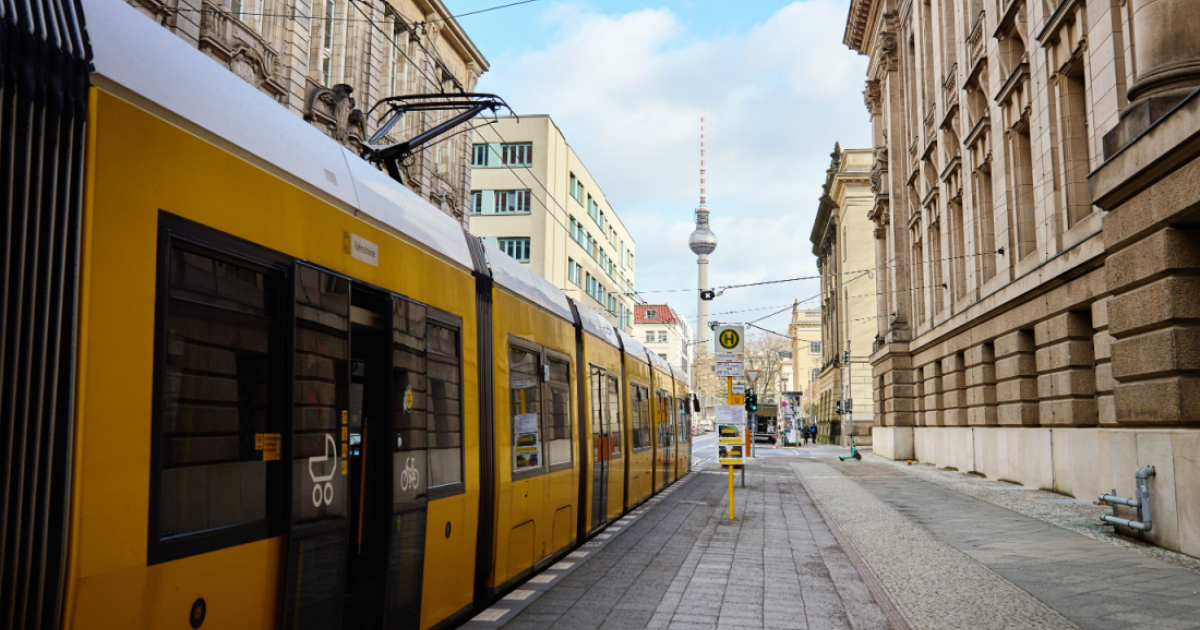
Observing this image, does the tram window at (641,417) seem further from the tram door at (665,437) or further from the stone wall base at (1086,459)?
the stone wall base at (1086,459)

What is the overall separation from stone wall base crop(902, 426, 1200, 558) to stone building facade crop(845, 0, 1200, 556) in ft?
0.14

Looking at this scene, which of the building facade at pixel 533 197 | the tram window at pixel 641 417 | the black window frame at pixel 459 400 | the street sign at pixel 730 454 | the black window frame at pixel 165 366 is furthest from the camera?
the building facade at pixel 533 197

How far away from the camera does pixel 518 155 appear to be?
55844mm

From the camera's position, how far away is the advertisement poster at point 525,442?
7.93 metres

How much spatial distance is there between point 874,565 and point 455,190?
1082 inches

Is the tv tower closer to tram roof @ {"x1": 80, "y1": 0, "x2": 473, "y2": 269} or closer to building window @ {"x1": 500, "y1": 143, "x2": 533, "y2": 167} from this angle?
building window @ {"x1": 500, "y1": 143, "x2": 533, "y2": 167}

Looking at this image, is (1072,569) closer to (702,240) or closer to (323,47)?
(323,47)

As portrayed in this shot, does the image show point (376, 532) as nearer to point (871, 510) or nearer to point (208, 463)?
point (208, 463)

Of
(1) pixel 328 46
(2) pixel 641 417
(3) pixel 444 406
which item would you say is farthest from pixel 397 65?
(3) pixel 444 406

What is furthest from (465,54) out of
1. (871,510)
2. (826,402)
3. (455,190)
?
(826,402)

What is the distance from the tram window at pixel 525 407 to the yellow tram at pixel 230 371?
0.54 meters

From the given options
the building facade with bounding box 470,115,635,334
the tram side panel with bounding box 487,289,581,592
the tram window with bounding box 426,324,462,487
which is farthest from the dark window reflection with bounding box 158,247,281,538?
the building facade with bounding box 470,115,635,334

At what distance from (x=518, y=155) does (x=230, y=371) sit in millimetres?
52943

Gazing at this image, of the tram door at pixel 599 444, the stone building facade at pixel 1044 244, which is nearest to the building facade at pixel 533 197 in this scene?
the stone building facade at pixel 1044 244
